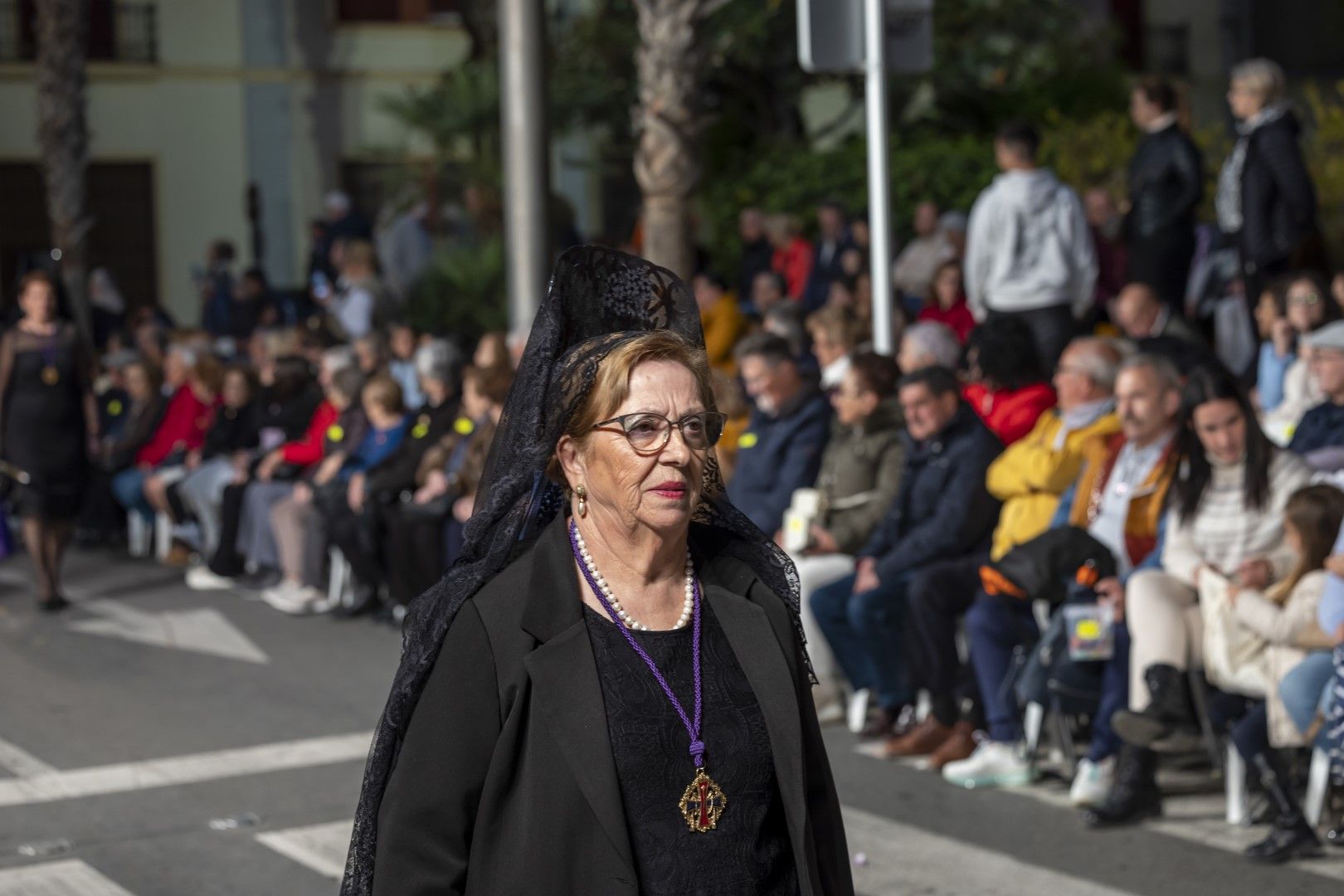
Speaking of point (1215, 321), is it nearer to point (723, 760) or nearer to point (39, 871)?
point (39, 871)

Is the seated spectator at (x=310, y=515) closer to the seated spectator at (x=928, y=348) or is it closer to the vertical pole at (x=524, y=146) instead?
the vertical pole at (x=524, y=146)

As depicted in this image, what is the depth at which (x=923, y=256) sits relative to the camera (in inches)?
655

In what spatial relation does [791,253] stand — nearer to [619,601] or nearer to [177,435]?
[177,435]

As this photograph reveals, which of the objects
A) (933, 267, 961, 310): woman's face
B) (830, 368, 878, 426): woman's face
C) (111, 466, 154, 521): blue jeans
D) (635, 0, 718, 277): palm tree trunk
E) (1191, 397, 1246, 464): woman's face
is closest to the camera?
(1191, 397, 1246, 464): woman's face

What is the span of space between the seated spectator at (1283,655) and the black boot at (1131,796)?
296 mm

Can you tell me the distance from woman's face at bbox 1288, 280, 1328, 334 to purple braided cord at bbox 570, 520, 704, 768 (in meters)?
6.88

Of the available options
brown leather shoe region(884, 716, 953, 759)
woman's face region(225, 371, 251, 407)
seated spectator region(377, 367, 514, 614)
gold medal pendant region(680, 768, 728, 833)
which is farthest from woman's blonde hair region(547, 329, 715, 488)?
woman's face region(225, 371, 251, 407)

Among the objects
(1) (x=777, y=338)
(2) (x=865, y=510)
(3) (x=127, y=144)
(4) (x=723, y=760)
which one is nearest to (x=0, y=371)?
(1) (x=777, y=338)

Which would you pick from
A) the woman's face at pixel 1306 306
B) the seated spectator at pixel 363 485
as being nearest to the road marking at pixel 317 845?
the seated spectator at pixel 363 485

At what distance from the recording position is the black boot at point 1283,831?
22.3 ft

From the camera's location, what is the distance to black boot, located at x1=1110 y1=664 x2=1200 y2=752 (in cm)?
721

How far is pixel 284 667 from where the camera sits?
35.5 ft

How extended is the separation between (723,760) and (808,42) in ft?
22.0

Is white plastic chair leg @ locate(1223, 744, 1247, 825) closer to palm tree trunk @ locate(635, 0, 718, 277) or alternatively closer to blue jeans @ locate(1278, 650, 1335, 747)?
blue jeans @ locate(1278, 650, 1335, 747)
